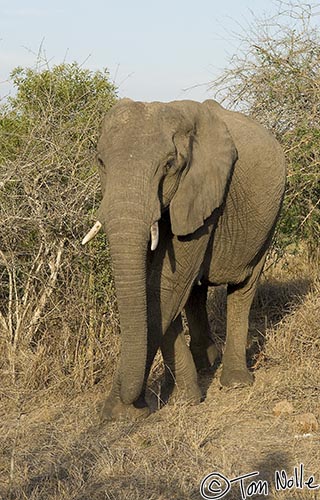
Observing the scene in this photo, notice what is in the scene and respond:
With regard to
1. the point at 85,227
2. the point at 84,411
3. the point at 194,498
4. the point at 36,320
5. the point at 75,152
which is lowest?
the point at 194,498

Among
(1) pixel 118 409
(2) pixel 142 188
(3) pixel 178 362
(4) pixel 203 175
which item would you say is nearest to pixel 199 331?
(3) pixel 178 362

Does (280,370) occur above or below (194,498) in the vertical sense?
above

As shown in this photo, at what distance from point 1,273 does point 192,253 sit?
5.39 feet

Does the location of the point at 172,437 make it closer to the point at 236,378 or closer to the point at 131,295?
the point at 131,295

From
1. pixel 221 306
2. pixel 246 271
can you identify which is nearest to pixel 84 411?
pixel 246 271

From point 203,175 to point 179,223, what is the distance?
403 mm

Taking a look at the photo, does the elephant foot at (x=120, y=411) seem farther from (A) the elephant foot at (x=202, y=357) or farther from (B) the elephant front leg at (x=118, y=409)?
(A) the elephant foot at (x=202, y=357)

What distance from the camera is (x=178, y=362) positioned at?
6352 mm

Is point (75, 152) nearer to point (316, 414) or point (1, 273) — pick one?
point (1, 273)

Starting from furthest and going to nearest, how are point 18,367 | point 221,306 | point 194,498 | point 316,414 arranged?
point 221,306
point 18,367
point 316,414
point 194,498

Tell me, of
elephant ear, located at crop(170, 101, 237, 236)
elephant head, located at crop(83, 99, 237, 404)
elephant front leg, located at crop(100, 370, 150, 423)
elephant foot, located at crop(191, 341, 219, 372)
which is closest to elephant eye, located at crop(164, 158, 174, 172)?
elephant head, located at crop(83, 99, 237, 404)

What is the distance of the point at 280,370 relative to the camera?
6.98 meters

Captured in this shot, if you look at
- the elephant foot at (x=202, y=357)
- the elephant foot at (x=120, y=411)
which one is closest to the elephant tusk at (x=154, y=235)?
the elephant foot at (x=120, y=411)

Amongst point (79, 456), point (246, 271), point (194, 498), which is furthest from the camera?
point (246, 271)
